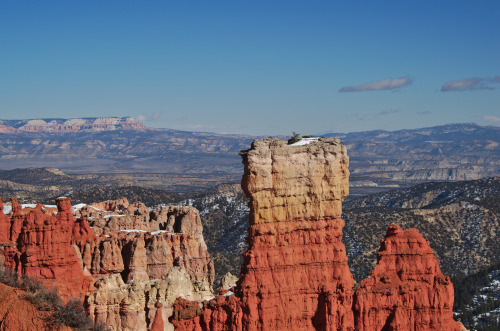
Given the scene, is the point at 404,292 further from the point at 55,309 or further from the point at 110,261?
the point at 110,261

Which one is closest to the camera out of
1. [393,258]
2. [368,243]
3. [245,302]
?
[245,302]

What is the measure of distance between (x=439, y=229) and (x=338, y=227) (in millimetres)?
94511

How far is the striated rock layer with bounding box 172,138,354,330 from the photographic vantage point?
36.3m

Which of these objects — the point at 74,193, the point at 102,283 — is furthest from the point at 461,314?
the point at 74,193

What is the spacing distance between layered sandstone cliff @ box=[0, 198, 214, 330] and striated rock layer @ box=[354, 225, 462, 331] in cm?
1675

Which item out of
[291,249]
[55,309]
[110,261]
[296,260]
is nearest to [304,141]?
[291,249]

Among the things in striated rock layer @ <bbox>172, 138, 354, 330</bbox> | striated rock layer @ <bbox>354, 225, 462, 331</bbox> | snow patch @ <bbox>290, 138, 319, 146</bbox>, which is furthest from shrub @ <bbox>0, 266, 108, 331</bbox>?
striated rock layer @ <bbox>354, 225, 462, 331</bbox>

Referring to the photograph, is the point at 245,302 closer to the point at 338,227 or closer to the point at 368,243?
the point at 338,227

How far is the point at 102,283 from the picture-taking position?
53.0 m

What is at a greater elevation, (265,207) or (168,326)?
(265,207)

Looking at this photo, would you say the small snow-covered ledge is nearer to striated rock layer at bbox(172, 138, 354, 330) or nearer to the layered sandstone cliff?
striated rock layer at bbox(172, 138, 354, 330)

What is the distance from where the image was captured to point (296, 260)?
3684 centimetres

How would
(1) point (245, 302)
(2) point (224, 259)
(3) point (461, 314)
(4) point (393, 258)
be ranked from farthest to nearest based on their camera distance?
(2) point (224, 259) → (3) point (461, 314) → (4) point (393, 258) → (1) point (245, 302)

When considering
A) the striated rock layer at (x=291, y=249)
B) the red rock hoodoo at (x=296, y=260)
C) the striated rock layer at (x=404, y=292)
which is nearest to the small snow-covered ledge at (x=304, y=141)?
the red rock hoodoo at (x=296, y=260)
